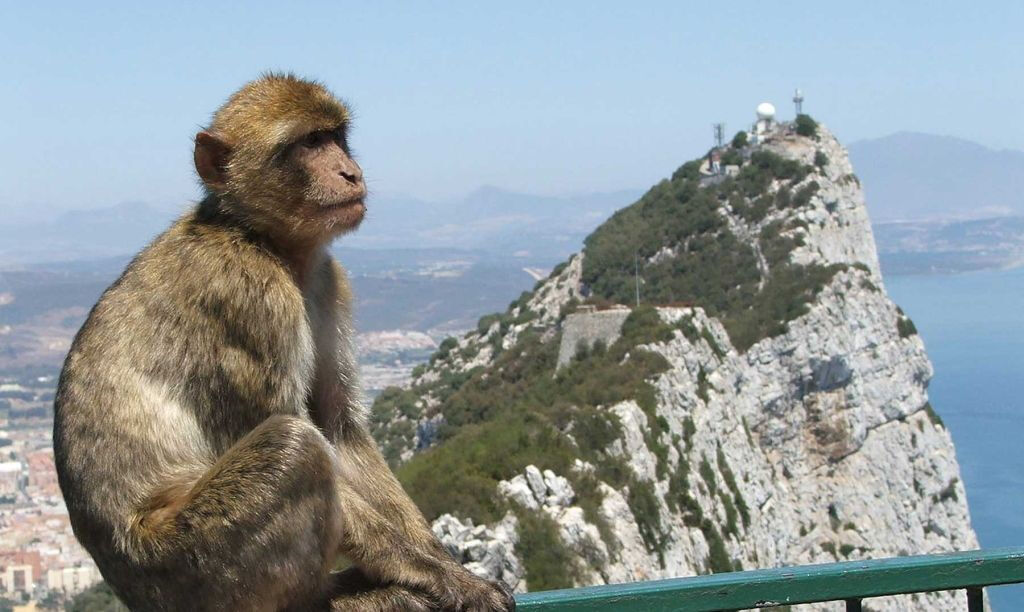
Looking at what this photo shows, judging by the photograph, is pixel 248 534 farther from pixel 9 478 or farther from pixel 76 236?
pixel 76 236

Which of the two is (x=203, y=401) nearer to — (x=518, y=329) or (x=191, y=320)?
(x=191, y=320)

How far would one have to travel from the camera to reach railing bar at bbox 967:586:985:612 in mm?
3129

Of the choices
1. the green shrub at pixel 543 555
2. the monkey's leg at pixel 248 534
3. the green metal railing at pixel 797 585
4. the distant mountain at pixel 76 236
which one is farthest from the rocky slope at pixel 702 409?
the distant mountain at pixel 76 236

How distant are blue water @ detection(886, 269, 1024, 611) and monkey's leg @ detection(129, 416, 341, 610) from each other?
34.5 feet

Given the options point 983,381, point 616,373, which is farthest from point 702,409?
point 983,381

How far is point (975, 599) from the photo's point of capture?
318 centimetres

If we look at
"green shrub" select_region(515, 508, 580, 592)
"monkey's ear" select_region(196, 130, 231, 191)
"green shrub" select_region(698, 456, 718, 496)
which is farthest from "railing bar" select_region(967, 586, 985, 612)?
"green shrub" select_region(698, 456, 718, 496)

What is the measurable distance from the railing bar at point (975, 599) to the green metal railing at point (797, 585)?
0.20ft

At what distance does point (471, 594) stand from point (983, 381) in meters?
115

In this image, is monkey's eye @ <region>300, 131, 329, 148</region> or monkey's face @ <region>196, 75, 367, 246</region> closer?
monkey's face @ <region>196, 75, 367, 246</region>

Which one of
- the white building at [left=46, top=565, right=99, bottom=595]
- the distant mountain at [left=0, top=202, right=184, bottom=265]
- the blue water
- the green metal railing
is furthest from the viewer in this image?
the distant mountain at [left=0, top=202, right=184, bottom=265]

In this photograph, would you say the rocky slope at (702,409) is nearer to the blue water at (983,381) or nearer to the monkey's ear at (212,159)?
the blue water at (983,381)

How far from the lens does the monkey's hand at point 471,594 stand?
330 centimetres

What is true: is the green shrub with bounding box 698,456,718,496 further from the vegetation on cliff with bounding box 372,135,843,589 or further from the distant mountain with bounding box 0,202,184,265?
A: the distant mountain with bounding box 0,202,184,265
